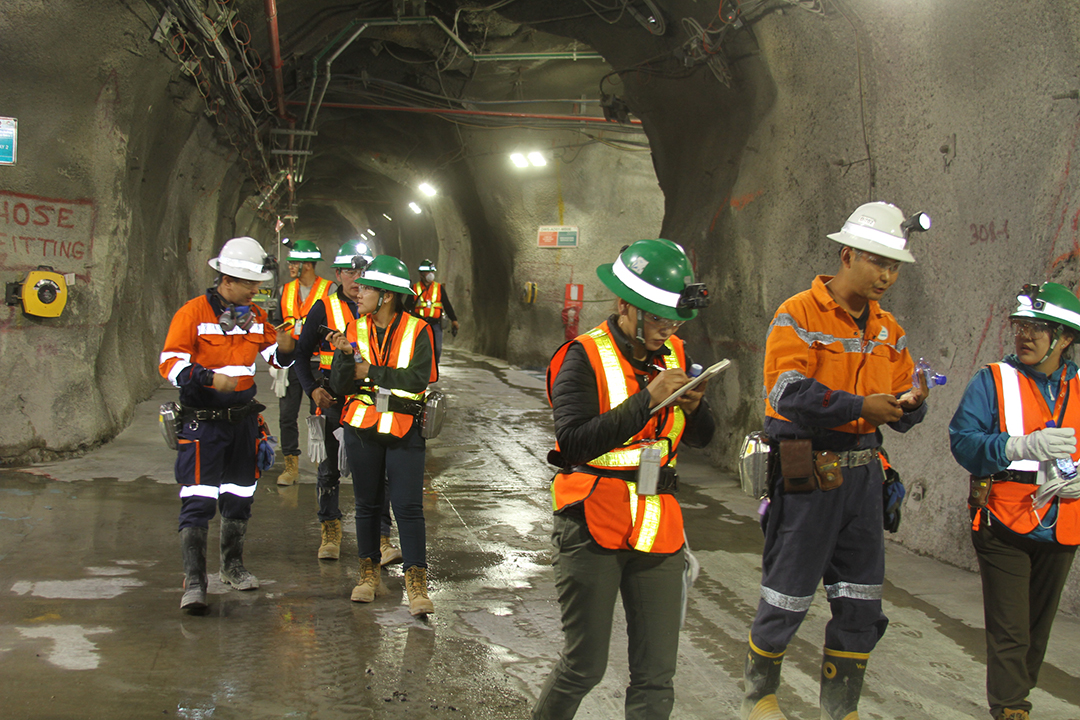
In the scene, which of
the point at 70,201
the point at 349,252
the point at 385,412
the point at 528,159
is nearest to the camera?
the point at 385,412

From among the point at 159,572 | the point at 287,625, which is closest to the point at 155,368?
the point at 159,572

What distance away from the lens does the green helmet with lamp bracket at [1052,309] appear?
10.4 feet

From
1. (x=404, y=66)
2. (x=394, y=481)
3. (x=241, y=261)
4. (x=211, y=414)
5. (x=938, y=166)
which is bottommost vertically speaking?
(x=394, y=481)

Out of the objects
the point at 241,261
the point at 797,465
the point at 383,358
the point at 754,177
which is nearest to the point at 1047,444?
the point at 797,465

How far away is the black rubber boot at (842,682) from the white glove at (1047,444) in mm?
942

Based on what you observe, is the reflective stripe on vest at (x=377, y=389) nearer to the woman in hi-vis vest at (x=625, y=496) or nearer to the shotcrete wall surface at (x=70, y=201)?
the woman in hi-vis vest at (x=625, y=496)

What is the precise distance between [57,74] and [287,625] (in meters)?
5.54

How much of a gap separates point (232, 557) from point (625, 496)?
9.31ft

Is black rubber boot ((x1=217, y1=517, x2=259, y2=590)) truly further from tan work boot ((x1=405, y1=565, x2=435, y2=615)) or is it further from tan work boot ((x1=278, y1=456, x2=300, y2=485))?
tan work boot ((x1=278, y1=456, x2=300, y2=485))

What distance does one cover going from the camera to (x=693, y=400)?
102 inches

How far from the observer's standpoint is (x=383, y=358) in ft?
14.2

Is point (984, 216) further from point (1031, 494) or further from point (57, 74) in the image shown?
point (57, 74)

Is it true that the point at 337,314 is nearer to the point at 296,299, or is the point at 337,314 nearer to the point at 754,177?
the point at 296,299

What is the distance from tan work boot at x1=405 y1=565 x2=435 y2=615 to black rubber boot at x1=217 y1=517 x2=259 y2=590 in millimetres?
922
